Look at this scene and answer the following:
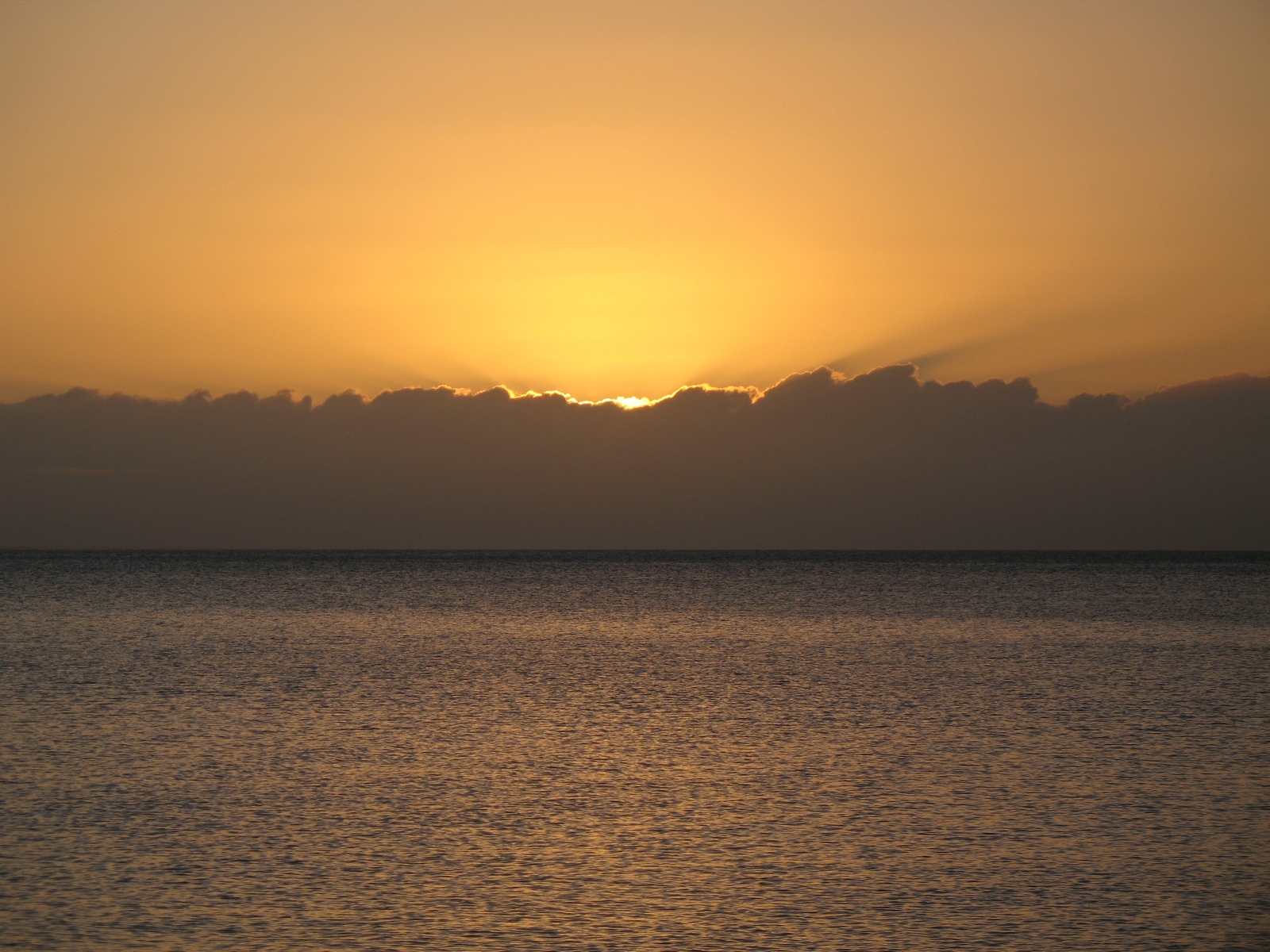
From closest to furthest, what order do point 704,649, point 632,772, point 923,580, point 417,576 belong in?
point 632,772 < point 704,649 < point 923,580 < point 417,576

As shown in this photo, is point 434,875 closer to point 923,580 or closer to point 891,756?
point 891,756

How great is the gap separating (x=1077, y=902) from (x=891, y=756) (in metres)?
8.73

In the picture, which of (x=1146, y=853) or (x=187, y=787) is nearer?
(x=1146, y=853)

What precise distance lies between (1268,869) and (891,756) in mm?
8183

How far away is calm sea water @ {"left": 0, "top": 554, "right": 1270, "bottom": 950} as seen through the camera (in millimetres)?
12805

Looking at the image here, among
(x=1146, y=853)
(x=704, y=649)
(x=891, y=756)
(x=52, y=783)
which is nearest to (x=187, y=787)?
(x=52, y=783)

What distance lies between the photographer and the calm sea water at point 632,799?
12.8 metres

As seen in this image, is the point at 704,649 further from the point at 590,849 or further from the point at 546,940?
the point at 546,940

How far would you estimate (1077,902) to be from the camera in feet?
44.0

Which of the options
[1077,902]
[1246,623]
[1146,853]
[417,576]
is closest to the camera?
[1077,902]

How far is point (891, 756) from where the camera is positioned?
22125 mm

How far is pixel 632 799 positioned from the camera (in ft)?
60.0

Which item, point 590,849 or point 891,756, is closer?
point 590,849

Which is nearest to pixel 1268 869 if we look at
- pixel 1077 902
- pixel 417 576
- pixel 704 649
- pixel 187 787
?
pixel 1077 902
